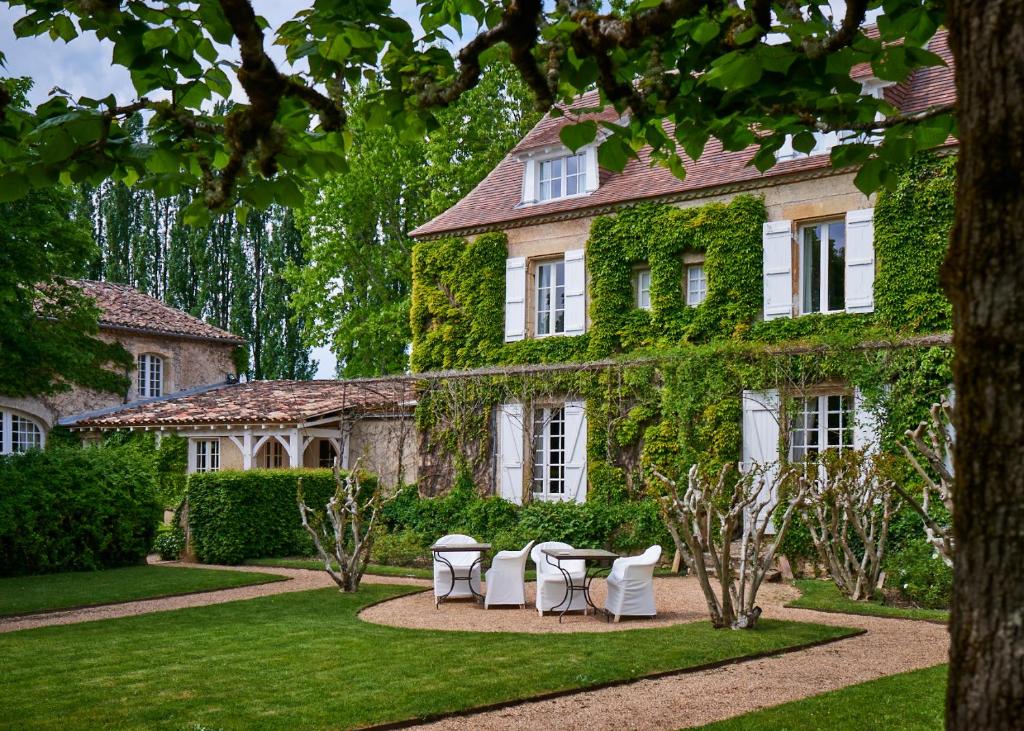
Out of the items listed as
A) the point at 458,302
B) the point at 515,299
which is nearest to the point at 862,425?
the point at 515,299

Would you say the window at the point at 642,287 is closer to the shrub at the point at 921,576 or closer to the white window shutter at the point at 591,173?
the white window shutter at the point at 591,173

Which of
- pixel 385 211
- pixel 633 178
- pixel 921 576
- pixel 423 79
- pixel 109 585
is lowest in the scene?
pixel 109 585

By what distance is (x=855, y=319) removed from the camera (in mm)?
15789

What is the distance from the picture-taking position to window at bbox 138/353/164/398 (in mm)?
28828

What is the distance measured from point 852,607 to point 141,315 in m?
23.5

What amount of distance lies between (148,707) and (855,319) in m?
12.2

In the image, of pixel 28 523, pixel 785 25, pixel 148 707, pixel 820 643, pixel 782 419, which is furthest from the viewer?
pixel 782 419

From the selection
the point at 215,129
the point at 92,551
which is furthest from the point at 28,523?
the point at 215,129

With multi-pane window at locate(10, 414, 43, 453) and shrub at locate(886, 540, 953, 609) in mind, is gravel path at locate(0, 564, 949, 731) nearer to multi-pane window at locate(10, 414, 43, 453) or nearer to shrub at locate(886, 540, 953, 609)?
shrub at locate(886, 540, 953, 609)

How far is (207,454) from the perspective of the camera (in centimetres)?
2422

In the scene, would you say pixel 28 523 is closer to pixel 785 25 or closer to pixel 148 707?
pixel 148 707

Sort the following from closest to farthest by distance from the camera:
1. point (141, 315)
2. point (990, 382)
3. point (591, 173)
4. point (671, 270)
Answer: point (990, 382), point (671, 270), point (591, 173), point (141, 315)

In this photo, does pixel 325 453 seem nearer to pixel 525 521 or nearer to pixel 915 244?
pixel 525 521

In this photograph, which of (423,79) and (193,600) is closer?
(423,79)
